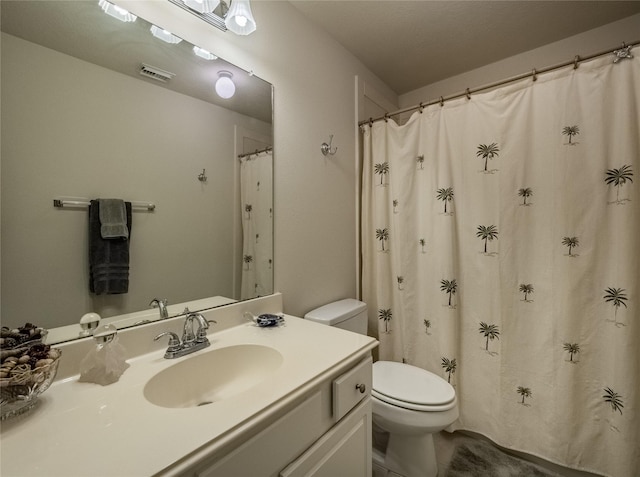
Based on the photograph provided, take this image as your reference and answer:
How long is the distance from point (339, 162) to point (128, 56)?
46.0 inches

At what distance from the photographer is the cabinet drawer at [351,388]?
0.82 metres

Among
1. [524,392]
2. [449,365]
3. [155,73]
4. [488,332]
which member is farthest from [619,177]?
[155,73]

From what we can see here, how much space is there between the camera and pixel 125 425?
563 millimetres

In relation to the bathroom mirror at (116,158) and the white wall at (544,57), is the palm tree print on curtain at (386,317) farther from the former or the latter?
the white wall at (544,57)

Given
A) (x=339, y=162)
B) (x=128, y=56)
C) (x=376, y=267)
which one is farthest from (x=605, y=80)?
(x=128, y=56)

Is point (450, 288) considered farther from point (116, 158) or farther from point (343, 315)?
point (116, 158)

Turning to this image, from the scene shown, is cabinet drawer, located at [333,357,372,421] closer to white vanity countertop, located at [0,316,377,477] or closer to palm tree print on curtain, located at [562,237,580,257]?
white vanity countertop, located at [0,316,377,477]

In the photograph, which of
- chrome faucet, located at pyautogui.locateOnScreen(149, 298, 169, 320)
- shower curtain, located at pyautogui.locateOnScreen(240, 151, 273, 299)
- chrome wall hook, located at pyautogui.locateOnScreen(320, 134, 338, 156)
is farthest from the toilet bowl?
chrome wall hook, located at pyautogui.locateOnScreen(320, 134, 338, 156)

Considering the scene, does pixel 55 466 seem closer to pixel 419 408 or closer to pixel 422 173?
pixel 419 408

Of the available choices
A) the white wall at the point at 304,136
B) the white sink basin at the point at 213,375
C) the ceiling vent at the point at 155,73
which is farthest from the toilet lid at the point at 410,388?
the ceiling vent at the point at 155,73

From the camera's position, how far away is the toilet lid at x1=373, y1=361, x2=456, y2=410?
121 cm

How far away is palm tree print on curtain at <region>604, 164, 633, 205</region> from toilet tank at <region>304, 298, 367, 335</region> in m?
1.30

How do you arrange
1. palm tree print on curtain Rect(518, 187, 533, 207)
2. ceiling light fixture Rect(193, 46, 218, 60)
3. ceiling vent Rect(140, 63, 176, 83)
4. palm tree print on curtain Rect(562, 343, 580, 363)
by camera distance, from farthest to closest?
palm tree print on curtain Rect(518, 187, 533, 207)
palm tree print on curtain Rect(562, 343, 580, 363)
ceiling light fixture Rect(193, 46, 218, 60)
ceiling vent Rect(140, 63, 176, 83)

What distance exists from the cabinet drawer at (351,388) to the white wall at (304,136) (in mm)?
582
